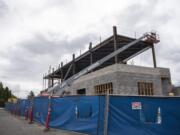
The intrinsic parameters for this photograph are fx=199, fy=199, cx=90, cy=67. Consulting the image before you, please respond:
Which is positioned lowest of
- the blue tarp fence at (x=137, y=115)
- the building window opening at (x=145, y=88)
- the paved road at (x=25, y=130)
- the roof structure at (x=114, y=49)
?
the paved road at (x=25, y=130)

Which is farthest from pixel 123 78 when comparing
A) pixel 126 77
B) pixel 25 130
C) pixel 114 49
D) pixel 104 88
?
pixel 25 130

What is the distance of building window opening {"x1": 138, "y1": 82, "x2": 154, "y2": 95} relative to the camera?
20.3m

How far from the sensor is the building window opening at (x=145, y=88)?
20.3 m

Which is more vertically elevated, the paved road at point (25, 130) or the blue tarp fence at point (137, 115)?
the blue tarp fence at point (137, 115)

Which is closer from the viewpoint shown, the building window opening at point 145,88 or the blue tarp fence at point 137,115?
the blue tarp fence at point 137,115

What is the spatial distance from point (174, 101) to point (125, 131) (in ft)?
7.54

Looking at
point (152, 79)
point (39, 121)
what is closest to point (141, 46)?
point (152, 79)

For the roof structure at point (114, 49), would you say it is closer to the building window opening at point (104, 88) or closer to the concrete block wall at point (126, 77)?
the concrete block wall at point (126, 77)

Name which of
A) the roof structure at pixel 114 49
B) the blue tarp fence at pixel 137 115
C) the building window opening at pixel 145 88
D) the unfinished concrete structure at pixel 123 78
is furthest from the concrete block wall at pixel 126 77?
the blue tarp fence at pixel 137 115

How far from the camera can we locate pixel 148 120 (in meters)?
7.81

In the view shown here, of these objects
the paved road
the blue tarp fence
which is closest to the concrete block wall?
the paved road

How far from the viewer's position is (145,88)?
20672 millimetres

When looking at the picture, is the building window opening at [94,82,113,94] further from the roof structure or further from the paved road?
the paved road

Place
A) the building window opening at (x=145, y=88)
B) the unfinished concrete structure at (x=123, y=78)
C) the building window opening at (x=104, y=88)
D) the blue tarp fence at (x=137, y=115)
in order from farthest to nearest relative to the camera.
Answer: the building window opening at (x=145, y=88), the building window opening at (x=104, y=88), the unfinished concrete structure at (x=123, y=78), the blue tarp fence at (x=137, y=115)
